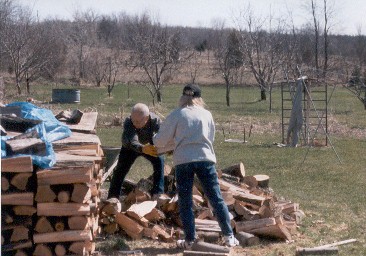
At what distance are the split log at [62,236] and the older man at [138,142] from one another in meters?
1.73

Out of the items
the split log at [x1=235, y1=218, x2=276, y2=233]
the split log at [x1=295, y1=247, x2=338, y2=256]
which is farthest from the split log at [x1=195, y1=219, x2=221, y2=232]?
the split log at [x1=295, y1=247, x2=338, y2=256]

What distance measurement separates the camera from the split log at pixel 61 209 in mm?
6469

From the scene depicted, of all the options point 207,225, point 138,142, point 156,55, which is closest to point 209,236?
point 207,225

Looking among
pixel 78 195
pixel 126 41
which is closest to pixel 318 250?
pixel 78 195

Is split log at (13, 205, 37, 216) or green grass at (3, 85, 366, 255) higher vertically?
split log at (13, 205, 37, 216)

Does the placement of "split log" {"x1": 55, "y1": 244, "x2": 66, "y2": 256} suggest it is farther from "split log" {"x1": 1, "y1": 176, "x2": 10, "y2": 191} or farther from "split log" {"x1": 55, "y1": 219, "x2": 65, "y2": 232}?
"split log" {"x1": 1, "y1": 176, "x2": 10, "y2": 191}

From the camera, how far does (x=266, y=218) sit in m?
7.88

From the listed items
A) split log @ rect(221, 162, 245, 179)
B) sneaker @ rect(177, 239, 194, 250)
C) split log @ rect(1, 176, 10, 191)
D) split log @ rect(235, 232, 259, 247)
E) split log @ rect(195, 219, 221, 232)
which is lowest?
split log @ rect(235, 232, 259, 247)

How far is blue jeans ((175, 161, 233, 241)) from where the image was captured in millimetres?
7062

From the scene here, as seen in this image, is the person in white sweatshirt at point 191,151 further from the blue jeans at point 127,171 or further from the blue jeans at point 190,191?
the blue jeans at point 127,171

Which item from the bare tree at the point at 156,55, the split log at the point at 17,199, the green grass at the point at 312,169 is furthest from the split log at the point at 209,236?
the bare tree at the point at 156,55

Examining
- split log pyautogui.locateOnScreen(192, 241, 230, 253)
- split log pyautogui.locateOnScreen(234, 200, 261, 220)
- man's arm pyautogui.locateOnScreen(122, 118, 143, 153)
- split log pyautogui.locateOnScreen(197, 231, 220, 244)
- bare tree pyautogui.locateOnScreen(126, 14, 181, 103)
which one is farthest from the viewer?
bare tree pyautogui.locateOnScreen(126, 14, 181, 103)

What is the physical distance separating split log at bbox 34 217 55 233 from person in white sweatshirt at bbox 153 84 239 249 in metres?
1.38

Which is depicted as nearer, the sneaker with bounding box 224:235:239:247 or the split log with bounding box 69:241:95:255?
the split log with bounding box 69:241:95:255
